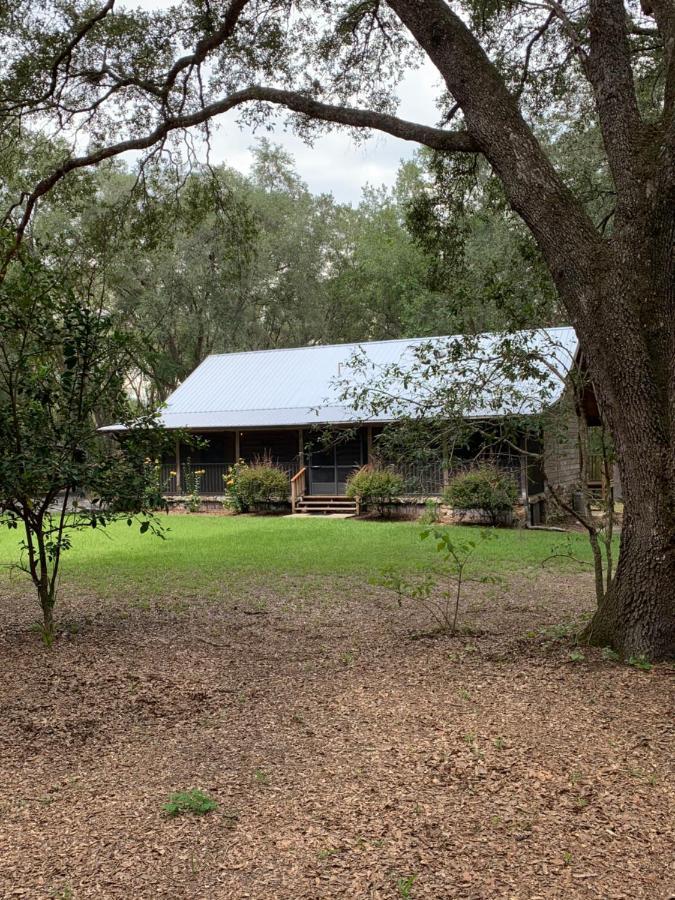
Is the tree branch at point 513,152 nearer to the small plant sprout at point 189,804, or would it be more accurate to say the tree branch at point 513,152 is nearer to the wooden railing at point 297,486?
the small plant sprout at point 189,804

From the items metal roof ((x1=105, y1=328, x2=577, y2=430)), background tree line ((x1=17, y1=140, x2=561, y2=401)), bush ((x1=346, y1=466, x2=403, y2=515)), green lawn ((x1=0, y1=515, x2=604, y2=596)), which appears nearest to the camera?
green lawn ((x1=0, y1=515, x2=604, y2=596))

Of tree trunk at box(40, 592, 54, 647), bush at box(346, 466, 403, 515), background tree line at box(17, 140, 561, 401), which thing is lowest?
tree trunk at box(40, 592, 54, 647)

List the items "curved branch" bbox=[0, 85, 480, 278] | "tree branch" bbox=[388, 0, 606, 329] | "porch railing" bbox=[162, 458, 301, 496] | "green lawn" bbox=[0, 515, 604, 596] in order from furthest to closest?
"porch railing" bbox=[162, 458, 301, 496] → "green lawn" bbox=[0, 515, 604, 596] → "curved branch" bbox=[0, 85, 480, 278] → "tree branch" bbox=[388, 0, 606, 329]

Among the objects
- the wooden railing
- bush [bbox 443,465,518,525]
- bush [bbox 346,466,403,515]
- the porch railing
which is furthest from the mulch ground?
the porch railing

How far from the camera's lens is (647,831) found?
2.96 metres

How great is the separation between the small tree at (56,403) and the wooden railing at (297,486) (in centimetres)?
1479

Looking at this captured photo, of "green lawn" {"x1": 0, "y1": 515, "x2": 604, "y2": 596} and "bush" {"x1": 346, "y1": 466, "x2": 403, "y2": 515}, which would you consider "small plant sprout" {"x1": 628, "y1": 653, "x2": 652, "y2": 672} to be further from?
"bush" {"x1": 346, "y1": 466, "x2": 403, "y2": 515}

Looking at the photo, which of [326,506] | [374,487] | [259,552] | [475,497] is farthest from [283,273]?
[259,552]

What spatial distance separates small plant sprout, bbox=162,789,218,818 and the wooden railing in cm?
1785

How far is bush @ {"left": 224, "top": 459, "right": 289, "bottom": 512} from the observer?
21406 mm

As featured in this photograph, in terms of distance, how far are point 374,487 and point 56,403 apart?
13.6 m

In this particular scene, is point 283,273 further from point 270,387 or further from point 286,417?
point 286,417

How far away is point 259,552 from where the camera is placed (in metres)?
13.7

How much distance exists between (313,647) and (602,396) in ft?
10.8
